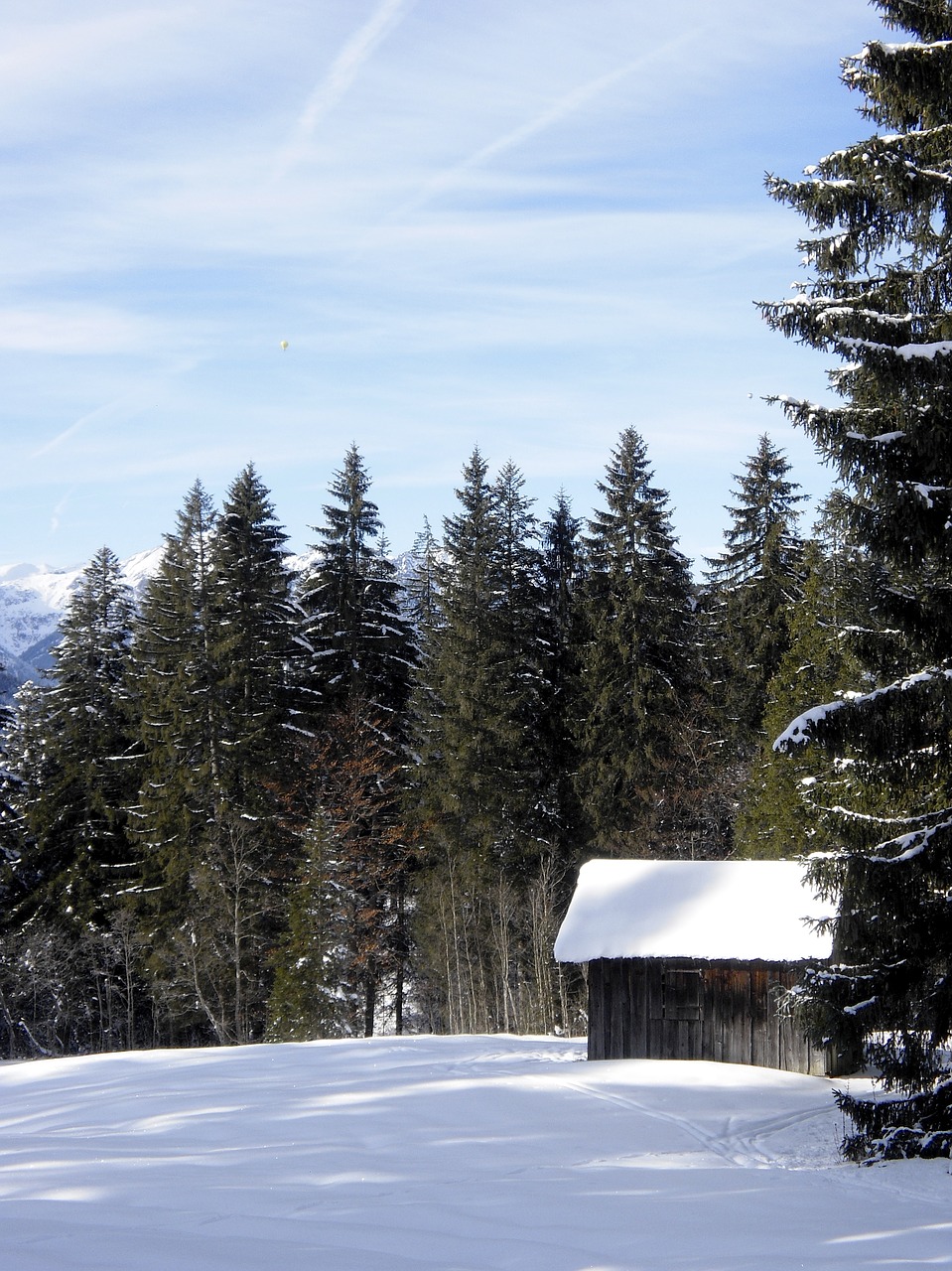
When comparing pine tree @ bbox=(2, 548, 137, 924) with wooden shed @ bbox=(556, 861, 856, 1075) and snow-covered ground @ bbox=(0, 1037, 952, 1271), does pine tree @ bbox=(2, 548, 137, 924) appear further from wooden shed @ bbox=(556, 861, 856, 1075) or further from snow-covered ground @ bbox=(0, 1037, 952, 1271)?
wooden shed @ bbox=(556, 861, 856, 1075)

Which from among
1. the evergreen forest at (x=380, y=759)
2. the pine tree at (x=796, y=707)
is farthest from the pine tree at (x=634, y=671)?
the pine tree at (x=796, y=707)

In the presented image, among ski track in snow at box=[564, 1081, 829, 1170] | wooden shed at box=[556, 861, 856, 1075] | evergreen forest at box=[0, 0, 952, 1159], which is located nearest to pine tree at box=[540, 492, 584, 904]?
evergreen forest at box=[0, 0, 952, 1159]

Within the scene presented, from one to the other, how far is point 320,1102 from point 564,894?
57.1ft

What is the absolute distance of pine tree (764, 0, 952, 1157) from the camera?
11133 millimetres

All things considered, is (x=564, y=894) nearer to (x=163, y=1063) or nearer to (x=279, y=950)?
(x=279, y=950)

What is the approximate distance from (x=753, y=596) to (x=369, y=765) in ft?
41.6

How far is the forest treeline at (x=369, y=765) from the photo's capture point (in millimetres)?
33500

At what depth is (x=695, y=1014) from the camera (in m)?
22.2

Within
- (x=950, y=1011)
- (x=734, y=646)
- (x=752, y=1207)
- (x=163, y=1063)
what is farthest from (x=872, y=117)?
(x=734, y=646)

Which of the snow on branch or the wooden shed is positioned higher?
the snow on branch

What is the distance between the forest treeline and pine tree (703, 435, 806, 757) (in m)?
0.09

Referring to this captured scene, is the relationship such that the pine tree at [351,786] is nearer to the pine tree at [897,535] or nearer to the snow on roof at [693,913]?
the snow on roof at [693,913]

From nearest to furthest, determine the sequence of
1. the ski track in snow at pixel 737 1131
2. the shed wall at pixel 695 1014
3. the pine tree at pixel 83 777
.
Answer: the ski track in snow at pixel 737 1131
the shed wall at pixel 695 1014
the pine tree at pixel 83 777

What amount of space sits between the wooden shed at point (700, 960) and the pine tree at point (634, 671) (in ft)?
32.2
